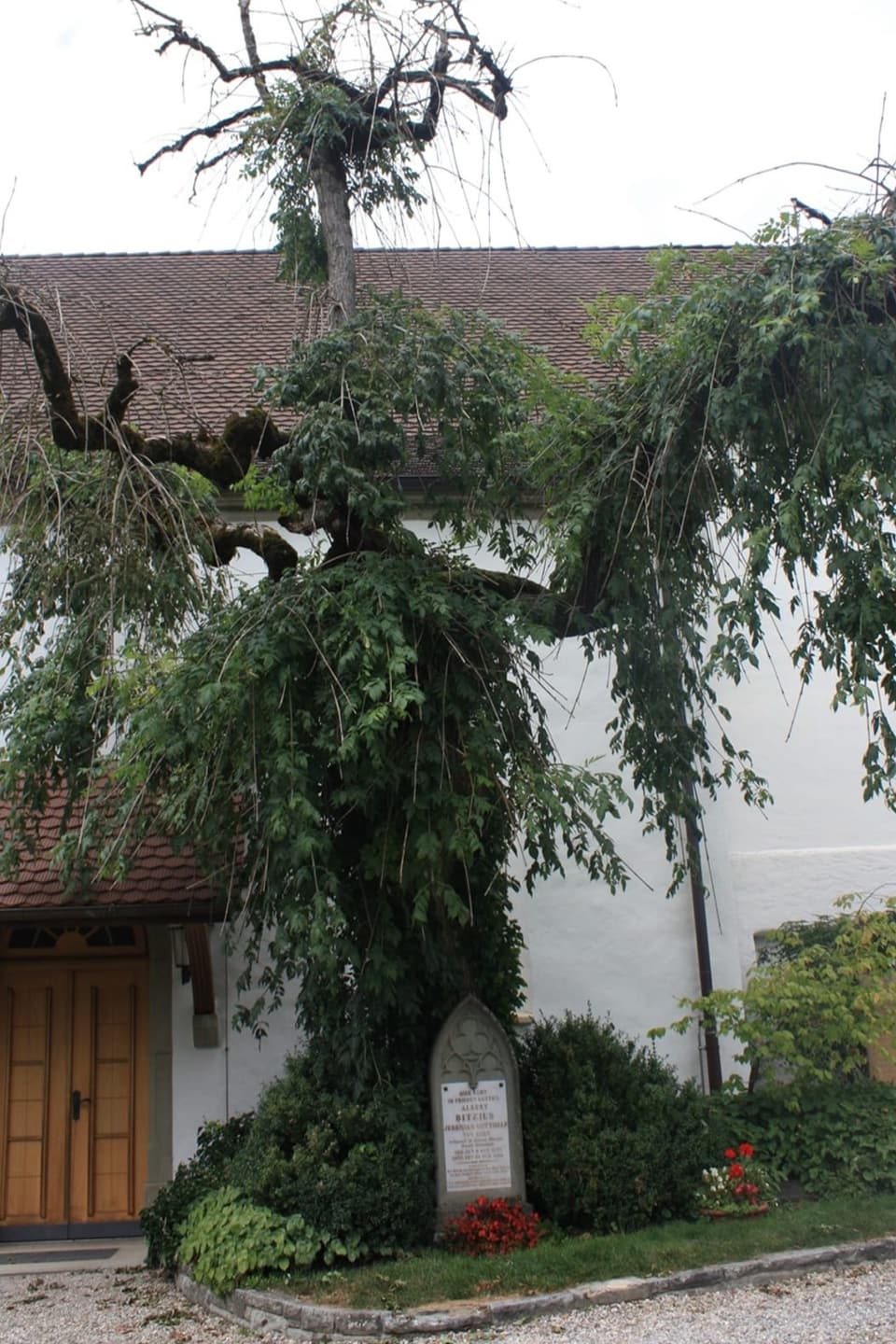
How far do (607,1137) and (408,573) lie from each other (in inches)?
150

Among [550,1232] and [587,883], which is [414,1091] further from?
[587,883]


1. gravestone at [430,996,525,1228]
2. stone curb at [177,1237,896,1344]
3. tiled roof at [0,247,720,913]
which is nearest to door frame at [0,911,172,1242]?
tiled roof at [0,247,720,913]

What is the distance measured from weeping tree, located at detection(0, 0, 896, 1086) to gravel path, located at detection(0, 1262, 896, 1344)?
1841 mm

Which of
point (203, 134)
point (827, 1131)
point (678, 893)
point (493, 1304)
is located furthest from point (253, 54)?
point (827, 1131)

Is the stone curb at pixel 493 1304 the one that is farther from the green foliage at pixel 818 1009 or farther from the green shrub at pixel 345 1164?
the green foliage at pixel 818 1009

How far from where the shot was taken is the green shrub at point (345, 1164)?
7.31 m

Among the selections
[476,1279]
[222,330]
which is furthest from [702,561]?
[222,330]

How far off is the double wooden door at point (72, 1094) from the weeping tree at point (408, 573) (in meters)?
2.82

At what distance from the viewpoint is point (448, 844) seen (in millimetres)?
7184

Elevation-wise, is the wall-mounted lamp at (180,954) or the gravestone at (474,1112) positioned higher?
the wall-mounted lamp at (180,954)

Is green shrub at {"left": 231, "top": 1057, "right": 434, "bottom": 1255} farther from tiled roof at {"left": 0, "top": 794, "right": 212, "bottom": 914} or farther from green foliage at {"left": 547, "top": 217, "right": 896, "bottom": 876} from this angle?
green foliage at {"left": 547, "top": 217, "right": 896, "bottom": 876}

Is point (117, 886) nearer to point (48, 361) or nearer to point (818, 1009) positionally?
point (48, 361)

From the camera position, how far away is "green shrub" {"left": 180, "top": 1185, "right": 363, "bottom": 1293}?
709 centimetres

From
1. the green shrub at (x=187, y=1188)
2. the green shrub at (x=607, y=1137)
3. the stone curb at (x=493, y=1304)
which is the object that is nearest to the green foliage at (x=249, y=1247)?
the stone curb at (x=493, y=1304)
